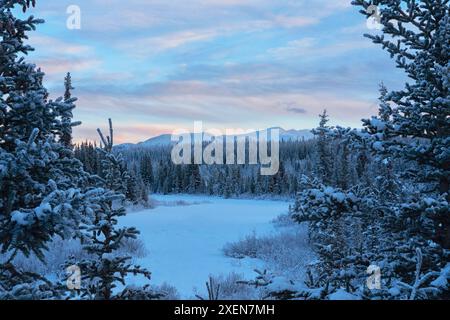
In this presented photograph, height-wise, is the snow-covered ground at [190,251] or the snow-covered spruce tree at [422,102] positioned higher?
the snow-covered spruce tree at [422,102]

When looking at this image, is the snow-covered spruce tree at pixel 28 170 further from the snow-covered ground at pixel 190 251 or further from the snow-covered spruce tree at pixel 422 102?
the snow-covered ground at pixel 190 251

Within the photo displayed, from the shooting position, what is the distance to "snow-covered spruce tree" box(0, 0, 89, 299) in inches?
140

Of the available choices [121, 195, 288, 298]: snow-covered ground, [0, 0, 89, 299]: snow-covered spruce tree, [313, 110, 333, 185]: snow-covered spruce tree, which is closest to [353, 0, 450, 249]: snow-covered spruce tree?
[0, 0, 89, 299]: snow-covered spruce tree

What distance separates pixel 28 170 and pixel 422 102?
5.34m

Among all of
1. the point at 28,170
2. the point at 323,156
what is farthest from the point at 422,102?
the point at 323,156

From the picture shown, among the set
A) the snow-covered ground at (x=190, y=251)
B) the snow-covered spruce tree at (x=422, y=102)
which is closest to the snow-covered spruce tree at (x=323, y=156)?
the snow-covered ground at (x=190, y=251)

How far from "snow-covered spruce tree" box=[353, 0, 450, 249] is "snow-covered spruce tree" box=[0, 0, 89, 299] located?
4052 mm

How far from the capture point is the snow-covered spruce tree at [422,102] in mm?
5785

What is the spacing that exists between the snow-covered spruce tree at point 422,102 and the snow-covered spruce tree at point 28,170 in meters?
4.05

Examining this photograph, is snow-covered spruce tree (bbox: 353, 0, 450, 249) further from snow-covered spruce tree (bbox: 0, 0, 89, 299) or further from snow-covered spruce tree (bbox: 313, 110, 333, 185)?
snow-covered spruce tree (bbox: 313, 110, 333, 185)

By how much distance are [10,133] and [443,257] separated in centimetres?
560

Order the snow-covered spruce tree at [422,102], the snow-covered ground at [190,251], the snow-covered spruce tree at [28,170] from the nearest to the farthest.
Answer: the snow-covered spruce tree at [28,170] → the snow-covered spruce tree at [422,102] → the snow-covered ground at [190,251]

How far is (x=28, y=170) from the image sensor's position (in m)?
4.54

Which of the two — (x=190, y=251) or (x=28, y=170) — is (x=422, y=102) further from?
(x=190, y=251)
